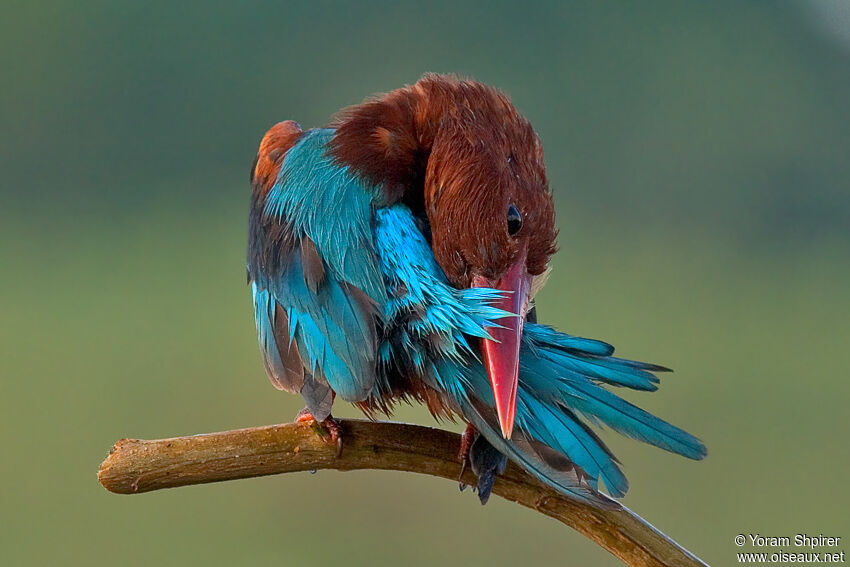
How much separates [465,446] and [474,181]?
0.29m

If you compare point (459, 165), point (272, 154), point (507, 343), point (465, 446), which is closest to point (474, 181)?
point (459, 165)

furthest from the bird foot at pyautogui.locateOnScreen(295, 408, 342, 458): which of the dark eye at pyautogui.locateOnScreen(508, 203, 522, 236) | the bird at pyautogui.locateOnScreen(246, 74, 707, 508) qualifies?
the dark eye at pyautogui.locateOnScreen(508, 203, 522, 236)

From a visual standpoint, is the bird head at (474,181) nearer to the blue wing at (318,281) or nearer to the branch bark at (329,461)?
the blue wing at (318,281)

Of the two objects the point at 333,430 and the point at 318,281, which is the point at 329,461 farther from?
the point at 318,281

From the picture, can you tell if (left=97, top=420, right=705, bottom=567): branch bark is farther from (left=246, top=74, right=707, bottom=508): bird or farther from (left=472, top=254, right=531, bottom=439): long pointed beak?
(left=472, top=254, right=531, bottom=439): long pointed beak

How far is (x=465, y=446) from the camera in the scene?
105 cm

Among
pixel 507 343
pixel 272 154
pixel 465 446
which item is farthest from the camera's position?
pixel 272 154

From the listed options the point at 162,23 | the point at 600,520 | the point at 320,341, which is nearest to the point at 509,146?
the point at 320,341

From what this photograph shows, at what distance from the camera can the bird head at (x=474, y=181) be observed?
0.96 m

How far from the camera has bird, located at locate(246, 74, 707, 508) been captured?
0.93 metres

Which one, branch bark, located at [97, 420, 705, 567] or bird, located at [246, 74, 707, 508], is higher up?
bird, located at [246, 74, 707, 508]

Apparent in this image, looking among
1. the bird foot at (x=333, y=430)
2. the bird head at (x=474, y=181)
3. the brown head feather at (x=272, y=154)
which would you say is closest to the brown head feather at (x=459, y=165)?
the bird head at (x=474, y=181)

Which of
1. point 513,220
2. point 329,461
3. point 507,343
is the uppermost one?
point 513,220

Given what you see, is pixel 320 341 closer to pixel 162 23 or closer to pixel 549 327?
pixel 549 327
